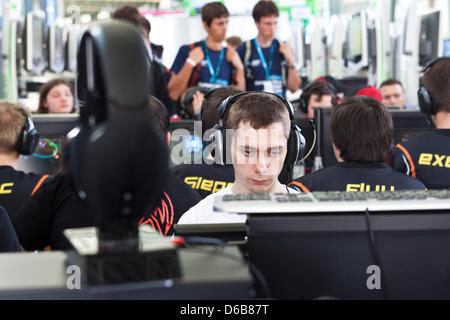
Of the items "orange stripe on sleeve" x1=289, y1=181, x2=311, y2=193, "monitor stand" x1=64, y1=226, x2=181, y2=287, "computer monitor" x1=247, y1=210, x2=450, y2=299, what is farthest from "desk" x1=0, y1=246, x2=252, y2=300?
"orange stripe on sleeve" x1=289, y1=181, x2=311, y2=193

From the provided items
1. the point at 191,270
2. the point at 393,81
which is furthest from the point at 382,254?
the point at 393,81

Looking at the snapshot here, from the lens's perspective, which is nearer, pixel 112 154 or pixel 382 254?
pixel 112 154

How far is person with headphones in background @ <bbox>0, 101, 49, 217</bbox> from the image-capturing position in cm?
239

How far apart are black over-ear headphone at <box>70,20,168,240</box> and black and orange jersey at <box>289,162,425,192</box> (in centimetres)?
150

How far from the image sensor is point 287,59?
17.1 feet

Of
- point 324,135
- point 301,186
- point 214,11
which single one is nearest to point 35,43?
point 214,11

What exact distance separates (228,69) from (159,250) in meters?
4.24

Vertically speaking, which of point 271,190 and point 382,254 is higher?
point 382,254

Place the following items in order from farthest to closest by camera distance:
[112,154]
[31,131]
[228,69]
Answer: [228,69]
[31,131]
[112,154]

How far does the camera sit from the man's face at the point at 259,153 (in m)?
1.78

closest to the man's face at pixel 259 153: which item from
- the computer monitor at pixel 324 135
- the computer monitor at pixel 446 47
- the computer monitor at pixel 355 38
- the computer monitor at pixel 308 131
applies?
the computer monitor at pixel 308 131

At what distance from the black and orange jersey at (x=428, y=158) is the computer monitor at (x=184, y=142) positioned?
0.94 metres
